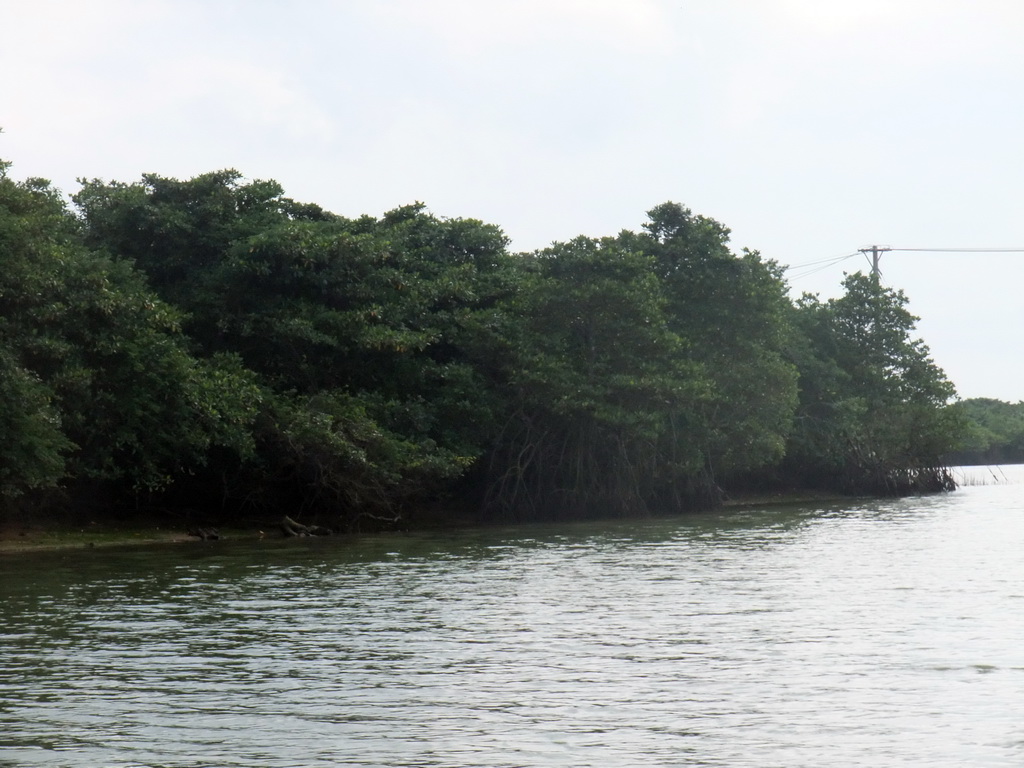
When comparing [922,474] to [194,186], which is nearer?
[194,186]

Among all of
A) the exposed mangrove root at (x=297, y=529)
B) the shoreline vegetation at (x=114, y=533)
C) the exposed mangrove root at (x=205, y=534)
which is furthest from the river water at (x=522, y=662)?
the exposed mangrove root at (x=297, y=529)

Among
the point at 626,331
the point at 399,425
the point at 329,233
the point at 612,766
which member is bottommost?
the point at 612,766

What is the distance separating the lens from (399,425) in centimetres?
3816

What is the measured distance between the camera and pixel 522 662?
12.5 meters

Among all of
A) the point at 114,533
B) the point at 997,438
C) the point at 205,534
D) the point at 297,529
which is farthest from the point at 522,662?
the point at 997,438

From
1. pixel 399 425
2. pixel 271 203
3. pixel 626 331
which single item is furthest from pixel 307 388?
pixel 626 331

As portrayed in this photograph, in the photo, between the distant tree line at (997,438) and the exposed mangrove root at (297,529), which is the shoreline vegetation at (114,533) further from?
the distant tree line at (997,438)

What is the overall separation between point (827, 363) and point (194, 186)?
29369 mm

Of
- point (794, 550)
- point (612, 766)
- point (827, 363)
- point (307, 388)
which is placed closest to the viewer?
point (612, 766)

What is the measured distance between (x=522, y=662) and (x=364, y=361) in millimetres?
27153

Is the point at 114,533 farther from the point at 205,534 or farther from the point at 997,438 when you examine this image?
the point at 997,438

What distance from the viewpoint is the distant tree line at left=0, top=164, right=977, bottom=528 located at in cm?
2998

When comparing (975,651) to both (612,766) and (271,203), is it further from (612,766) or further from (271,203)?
(271,203)

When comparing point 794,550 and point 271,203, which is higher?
point 271,203
